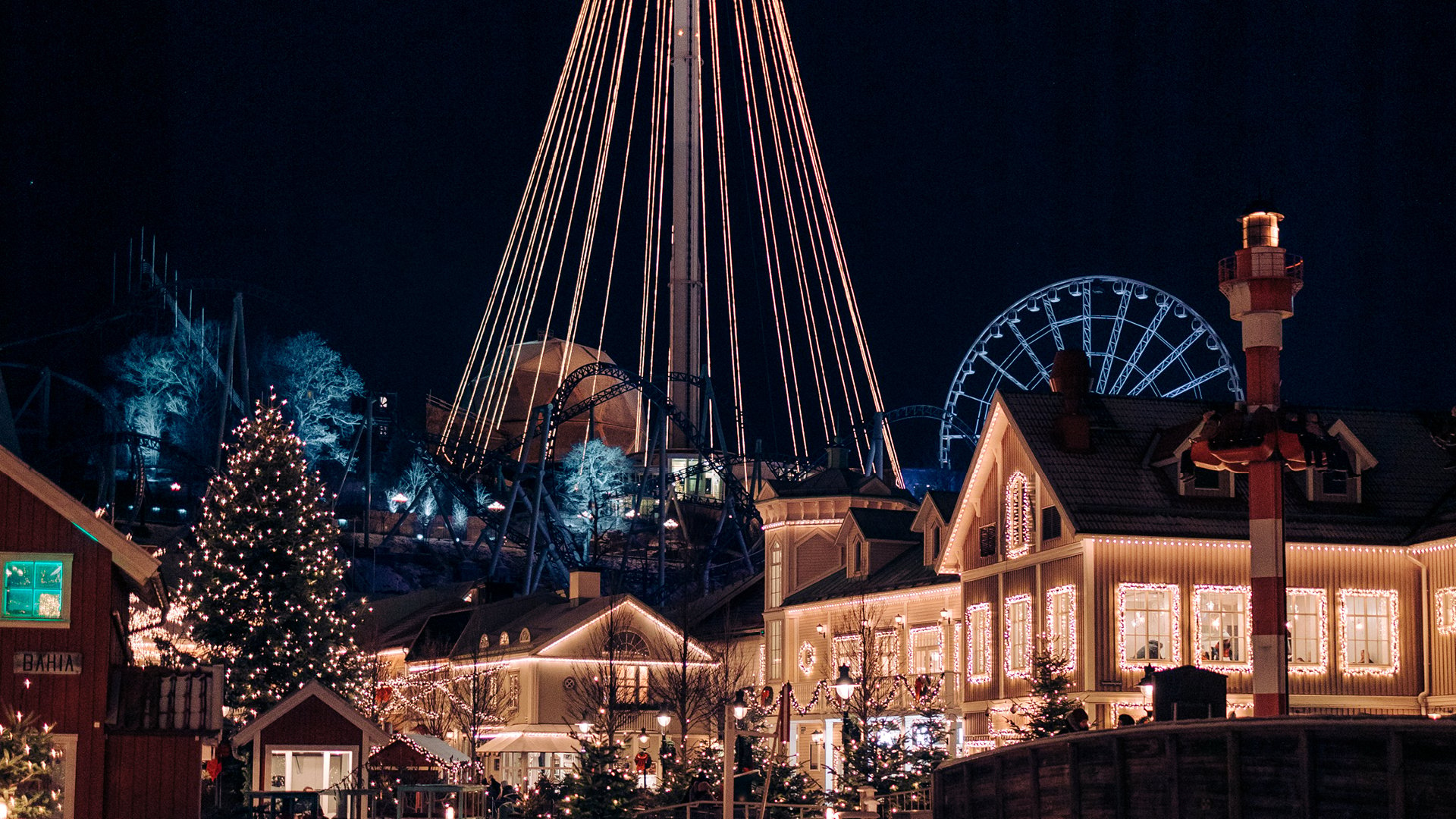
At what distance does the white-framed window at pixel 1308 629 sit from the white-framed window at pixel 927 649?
9589 mm

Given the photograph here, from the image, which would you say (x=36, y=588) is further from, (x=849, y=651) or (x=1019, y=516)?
(x=849, y=651)

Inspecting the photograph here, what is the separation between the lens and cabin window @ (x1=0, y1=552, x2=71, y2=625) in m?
27.3

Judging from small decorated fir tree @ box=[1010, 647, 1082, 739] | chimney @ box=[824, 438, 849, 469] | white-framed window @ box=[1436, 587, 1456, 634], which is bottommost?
small decorated fir tree @ box=[1010, 647, 1082, 739]

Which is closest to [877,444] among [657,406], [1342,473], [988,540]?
[657,406]

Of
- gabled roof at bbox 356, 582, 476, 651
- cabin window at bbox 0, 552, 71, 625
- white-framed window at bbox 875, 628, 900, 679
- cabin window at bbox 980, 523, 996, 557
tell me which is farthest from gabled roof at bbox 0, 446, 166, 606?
gabled roof at bbox 356, 582, 476, 651

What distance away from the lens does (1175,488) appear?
3575 centimetres

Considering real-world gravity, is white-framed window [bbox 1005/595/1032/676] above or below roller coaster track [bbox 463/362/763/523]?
below

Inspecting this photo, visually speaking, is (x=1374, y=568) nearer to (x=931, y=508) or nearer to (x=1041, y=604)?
(x=1041, y=604)

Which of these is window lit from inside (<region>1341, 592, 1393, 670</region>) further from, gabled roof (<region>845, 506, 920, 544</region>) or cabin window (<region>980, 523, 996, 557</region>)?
gabled roof (<region>845, 506, 920, 544</region>)

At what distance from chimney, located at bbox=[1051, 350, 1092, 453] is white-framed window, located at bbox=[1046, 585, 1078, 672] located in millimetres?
2915

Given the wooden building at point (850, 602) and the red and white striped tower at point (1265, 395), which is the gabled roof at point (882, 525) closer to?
the wooden building at point (850, 602)

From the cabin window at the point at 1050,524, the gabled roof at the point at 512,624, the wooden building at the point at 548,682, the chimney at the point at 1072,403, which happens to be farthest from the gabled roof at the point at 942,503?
the gabled roof at the point at 512,624

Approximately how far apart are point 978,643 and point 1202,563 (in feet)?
20.5

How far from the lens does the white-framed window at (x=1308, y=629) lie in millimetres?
35250
